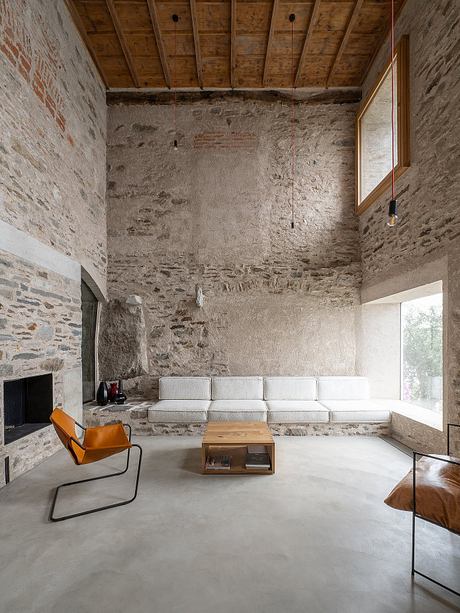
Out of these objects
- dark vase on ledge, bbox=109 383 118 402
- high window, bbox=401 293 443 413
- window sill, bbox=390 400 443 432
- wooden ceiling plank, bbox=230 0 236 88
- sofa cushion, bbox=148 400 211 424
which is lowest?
sofa cushion, bbox=148 400 211 424

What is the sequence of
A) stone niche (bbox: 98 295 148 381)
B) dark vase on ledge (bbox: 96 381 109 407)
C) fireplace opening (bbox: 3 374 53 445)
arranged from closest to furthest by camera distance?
fireplace opening (bbox: 3 374 53 445) < dark vase on ledge (bbox: 96 381 109 407) < stone niche (bbox: 98 295 148 381)

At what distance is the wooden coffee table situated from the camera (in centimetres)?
336

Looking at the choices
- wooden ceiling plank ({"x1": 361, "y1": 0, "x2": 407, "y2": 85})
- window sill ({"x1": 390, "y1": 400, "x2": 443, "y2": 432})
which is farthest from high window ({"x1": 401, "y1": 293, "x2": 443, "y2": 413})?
wooden ceiling plank ({"x1": 361, "y1": 0, "x2": 407, "y2": 85})

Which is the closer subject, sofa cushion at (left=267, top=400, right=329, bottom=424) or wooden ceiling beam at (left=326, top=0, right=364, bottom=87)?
wooden ceiling beam at (left=326, top=0, right=364, bottom=87)

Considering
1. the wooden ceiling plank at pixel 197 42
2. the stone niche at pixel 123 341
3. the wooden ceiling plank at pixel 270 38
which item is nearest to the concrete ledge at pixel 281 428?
the stone niche at pixel 123 341

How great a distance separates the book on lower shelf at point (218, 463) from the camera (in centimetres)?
338

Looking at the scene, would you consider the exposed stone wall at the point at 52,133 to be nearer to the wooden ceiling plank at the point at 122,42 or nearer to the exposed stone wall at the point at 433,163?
the wooden ceiling plank at the point at 122,42

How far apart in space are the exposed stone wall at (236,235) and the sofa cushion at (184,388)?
300 millimetres

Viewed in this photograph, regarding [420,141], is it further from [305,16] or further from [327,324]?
[327,324]

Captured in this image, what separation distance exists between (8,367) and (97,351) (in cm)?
237

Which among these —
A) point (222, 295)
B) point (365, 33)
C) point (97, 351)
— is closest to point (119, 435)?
point (97, 351)

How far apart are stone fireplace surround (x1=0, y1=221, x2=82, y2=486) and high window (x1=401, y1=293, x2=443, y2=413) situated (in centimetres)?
455

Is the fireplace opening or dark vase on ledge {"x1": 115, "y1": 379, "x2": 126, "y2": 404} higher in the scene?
the fireplace opening

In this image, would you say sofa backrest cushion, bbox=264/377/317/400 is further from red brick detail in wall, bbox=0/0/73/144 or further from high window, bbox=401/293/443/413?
A: red brick detail in wall, bbox=0/0/73/144
